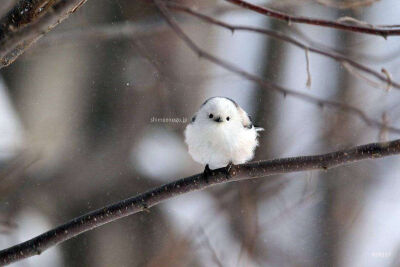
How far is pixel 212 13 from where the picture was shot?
8.63 feet

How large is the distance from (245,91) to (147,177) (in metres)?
0.65

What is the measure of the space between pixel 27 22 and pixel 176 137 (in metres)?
1.59

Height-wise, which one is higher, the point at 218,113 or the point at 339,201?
the point at 339,201

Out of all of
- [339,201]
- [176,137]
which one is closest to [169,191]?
[176,137]

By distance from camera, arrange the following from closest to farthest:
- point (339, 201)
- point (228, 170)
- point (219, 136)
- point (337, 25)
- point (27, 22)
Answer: point (27, 22) < point (337, 25) < point (228, 170) < point (219, 136) < point (339, 201)

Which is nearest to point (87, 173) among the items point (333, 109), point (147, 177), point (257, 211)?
point (147, 177)

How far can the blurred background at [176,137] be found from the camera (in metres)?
2.40

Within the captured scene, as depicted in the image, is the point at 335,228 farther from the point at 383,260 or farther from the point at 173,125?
the point at 173,125

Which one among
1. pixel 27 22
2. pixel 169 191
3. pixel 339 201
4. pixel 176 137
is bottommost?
pixel 169 191

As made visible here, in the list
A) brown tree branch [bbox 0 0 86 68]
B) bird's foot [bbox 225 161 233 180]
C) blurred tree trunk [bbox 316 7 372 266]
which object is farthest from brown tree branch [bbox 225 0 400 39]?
blurred tree trunk [bbox 316 7 372 266]

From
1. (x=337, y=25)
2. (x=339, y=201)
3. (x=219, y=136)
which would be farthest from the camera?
(x=339, y=201)

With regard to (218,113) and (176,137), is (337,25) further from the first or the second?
(176,137)

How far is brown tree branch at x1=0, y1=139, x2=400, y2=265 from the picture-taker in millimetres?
1305

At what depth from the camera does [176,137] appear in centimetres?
263
